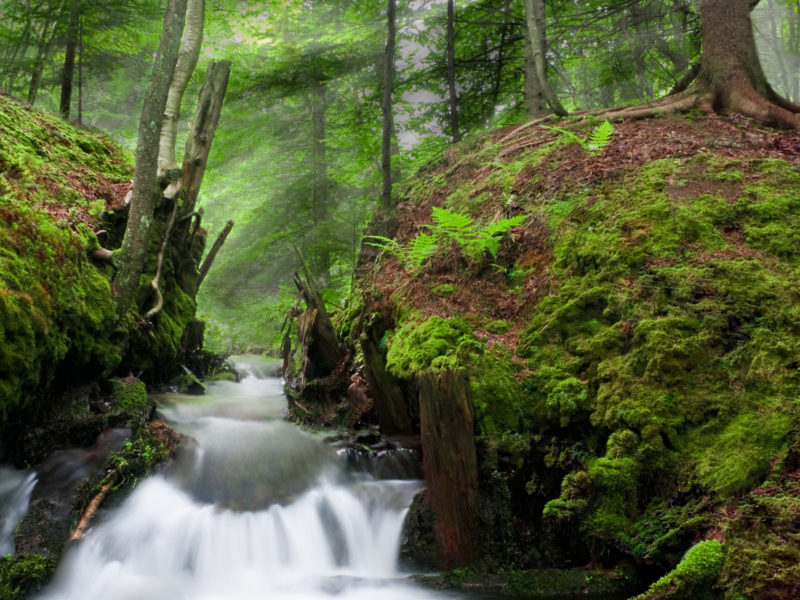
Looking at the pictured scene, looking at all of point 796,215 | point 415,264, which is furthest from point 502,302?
point 796,215

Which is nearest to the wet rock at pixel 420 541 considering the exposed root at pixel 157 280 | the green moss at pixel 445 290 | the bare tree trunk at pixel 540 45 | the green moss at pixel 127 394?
the green moss at pixel 445 290

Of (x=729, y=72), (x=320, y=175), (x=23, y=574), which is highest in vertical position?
(x=320, y=175)

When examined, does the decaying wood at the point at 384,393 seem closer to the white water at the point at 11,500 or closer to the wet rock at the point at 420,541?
the wet rock at the point at 420,541

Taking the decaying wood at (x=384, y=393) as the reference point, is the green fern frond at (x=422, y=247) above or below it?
above

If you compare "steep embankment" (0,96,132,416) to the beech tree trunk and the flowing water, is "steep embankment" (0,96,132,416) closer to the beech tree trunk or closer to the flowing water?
the flowing water

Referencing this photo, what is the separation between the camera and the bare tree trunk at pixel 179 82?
8.23 metres

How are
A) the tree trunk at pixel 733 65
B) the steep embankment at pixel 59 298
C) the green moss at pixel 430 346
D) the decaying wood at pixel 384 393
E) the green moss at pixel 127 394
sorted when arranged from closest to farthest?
the steep embankment at pixel 59 298, the green moss at pixel 430 346, the decaying wood at pixel 384 393, the green moss at pixel 127 394, the tree trunk at pixel 733 65

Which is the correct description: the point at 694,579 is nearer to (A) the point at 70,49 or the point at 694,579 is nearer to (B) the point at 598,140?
(B) the point at 598,140

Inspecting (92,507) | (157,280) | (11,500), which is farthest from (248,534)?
(157,280)

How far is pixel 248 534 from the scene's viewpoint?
4.47m

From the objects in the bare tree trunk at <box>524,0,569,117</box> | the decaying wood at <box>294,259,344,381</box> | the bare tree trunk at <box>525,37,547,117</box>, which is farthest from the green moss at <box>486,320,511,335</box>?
the bare tree trunk at <box>525,37,547,117</box>

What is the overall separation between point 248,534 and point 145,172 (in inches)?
180

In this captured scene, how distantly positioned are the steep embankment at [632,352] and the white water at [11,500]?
128 inches

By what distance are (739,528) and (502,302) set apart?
2.99 m
